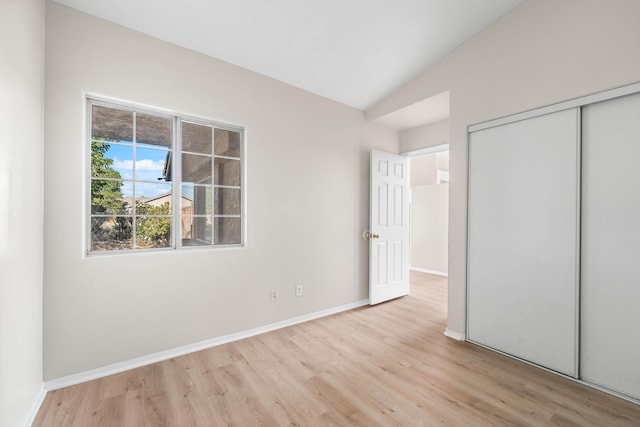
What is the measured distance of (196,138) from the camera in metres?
2.72

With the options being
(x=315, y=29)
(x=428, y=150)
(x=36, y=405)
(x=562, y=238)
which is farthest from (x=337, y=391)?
(x=428, y=150)

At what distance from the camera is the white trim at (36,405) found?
5.54 ft

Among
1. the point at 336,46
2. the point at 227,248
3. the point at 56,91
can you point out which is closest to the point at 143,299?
the point at 227,248

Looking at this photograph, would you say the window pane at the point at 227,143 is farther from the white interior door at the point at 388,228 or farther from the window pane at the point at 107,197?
the white interior door at the point at 388,228

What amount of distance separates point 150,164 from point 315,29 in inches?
73.6

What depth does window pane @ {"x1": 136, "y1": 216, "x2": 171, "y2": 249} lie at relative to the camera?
2441 mm

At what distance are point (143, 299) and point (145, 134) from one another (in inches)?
55.6

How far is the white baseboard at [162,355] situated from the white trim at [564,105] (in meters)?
2.73

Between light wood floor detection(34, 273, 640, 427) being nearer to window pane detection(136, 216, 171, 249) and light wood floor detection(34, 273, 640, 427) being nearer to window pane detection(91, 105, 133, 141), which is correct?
window pane detection(136, 216, 171, 249)

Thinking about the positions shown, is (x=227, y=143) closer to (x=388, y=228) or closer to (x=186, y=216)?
(x=186, y=216)

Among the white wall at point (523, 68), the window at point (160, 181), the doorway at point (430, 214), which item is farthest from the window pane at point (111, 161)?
the doorway at point (430, 214)

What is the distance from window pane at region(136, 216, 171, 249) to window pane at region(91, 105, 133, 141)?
70 centimetres

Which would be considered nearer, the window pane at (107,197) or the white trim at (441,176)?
the window pane at (107,197)

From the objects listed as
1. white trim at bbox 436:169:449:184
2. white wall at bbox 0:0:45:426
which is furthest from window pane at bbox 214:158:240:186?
white trim at bbox 436:169:449:184
